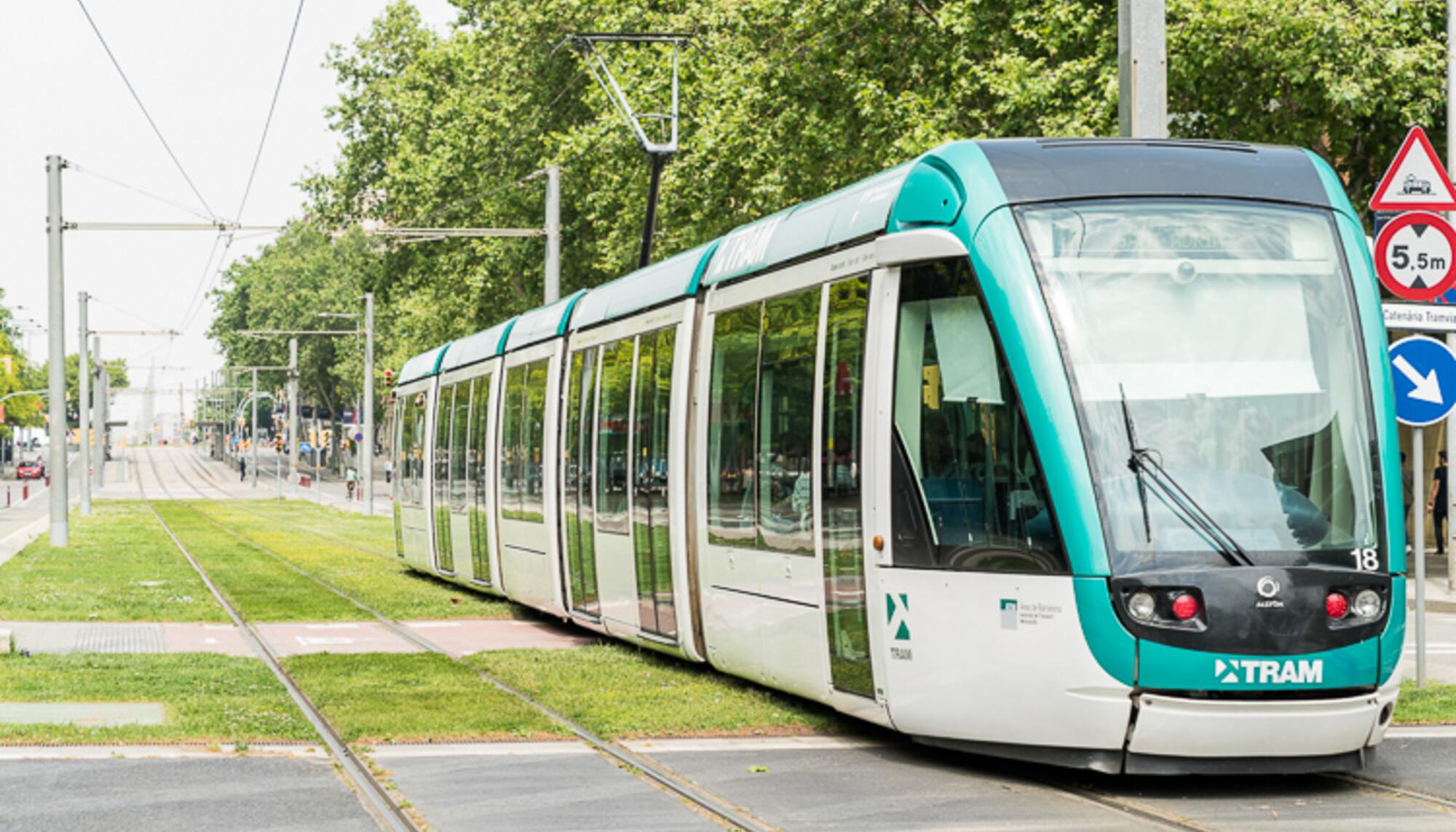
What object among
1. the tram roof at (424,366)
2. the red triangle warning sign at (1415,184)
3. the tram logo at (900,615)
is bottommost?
the tram logo at (900,615)

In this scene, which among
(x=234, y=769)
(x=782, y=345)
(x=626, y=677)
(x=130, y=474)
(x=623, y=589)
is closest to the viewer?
(x=234, y=769)

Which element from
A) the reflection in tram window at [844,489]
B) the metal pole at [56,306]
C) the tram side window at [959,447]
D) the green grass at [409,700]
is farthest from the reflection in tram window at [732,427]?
the metal pole at [56,306]

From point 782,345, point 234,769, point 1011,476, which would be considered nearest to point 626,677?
point 782,345

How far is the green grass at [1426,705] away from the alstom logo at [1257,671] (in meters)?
2.69

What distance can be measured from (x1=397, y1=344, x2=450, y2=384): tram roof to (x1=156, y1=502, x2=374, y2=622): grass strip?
9.73ft

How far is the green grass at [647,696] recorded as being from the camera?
36.9 feet

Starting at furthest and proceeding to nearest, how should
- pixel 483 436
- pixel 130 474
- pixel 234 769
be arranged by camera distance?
pixel 130 474 → pixel 483 436 → pixel 234 769

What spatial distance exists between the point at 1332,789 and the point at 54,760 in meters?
6.08

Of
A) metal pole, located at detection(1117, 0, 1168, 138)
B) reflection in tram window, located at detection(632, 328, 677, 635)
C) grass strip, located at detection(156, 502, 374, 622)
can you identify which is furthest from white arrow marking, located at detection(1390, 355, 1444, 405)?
grass strip, located at detection(156, 502, 374, 622)

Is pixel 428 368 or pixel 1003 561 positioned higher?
pixel 428 368

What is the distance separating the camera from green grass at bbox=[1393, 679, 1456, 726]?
459 inches

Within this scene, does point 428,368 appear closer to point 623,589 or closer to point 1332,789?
point 623,589

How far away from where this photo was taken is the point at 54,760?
10.0 metres

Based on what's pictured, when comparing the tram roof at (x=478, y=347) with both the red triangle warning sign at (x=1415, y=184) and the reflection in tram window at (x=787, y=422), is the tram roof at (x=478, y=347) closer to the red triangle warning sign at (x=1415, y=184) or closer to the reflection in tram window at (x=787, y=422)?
the reflection in tram window at (x=787, y=422)
